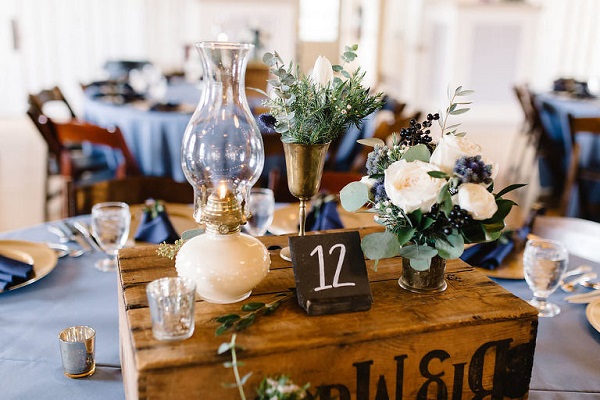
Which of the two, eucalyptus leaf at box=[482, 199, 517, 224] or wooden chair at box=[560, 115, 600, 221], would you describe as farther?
wooden chair at box=[560, 115, 600, 221]

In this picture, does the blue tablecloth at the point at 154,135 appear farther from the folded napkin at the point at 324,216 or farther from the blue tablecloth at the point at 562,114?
the blue tablecloth at the point at 562,114

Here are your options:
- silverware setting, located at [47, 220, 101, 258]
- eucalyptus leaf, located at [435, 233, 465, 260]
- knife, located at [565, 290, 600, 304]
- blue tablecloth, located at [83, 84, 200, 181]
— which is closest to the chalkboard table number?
eucalyptus leaf, located at [435, 233, 465, 260]

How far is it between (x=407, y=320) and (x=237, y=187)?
0.32 m

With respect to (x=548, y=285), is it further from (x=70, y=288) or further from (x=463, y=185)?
(x=70, y=288)

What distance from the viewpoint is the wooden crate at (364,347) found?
2.41 ft

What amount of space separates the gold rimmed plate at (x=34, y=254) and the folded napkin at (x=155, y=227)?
20 centimetres

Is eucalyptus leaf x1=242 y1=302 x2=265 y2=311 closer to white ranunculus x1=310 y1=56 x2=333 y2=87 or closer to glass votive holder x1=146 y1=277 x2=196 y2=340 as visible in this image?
glass votive holder x1=146 y1=277 x2=196 y2=340

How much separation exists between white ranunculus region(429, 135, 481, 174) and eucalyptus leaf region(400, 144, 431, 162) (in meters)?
0.02

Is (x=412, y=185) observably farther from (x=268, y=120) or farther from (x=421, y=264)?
(x=268, y=120)

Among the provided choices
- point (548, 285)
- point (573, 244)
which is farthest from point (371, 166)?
point (573, 244)

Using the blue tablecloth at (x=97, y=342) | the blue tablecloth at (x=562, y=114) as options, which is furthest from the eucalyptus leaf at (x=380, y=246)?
the blue tablecloth at (x=562, y=114)

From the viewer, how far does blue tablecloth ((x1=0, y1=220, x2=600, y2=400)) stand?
90cm

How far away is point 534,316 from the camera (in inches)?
34.4

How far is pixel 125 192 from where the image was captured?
1.81m
